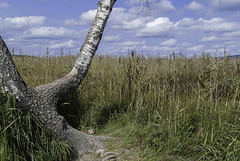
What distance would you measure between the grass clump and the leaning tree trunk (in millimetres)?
124

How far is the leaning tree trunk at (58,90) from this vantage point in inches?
116

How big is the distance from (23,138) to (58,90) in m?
0.93

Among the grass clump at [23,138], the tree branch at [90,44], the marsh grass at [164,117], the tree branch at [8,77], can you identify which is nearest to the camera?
the grass clump at [23,138]

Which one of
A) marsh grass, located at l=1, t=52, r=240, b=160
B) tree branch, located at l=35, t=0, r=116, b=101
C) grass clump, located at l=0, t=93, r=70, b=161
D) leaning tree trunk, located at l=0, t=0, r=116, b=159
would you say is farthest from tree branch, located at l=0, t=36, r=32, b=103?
marsh grass, located at l=1, t=52, r=240, b=160

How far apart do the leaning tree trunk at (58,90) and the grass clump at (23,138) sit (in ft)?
0.41

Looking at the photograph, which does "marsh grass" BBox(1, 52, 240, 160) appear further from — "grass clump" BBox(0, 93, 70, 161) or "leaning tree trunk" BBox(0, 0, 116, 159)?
"grass clump" BBox(0, 93, 70, 161)

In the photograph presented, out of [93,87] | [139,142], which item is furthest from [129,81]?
[139,142]

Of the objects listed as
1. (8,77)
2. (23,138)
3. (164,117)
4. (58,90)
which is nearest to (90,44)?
(58,90)

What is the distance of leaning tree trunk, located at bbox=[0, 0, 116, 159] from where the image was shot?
294cm

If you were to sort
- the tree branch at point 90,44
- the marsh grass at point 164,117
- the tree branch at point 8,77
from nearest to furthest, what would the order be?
the tree branch at point 8,77
the marsh grass at point 164,117
the tree branch at point 90,44

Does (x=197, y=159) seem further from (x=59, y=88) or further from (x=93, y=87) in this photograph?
(x=93, y=87)

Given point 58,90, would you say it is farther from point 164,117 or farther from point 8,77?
point 164,117

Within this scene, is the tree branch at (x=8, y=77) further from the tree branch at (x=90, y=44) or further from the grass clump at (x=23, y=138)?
the tree branch at (x=90, y=44)

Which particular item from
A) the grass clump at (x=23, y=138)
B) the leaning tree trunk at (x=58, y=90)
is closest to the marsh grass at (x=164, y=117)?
the leaning tree trunk at (x=58, y=90)
